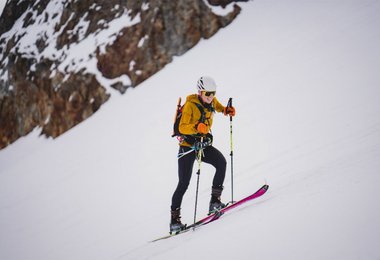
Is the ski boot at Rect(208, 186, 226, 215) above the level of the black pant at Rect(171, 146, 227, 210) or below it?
below

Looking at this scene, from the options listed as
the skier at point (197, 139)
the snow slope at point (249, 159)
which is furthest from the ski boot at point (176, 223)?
the snow slope at point (249, 159)

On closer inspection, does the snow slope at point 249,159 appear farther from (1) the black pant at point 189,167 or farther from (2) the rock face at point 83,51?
(2) the rock face at point 83,51

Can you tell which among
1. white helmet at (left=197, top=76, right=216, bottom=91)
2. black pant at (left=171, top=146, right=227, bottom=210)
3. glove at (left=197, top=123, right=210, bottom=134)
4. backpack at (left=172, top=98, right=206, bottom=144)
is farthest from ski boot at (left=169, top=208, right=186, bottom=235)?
white helmet at (left=197, top=76, right=216, bottom=91)

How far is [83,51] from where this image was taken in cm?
2033

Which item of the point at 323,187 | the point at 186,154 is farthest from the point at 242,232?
the point at 186,154

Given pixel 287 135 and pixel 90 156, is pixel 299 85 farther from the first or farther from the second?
pixel 90 156

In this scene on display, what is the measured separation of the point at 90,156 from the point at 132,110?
140 inches

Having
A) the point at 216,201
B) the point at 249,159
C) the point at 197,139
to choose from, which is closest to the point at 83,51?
the point at 249,159

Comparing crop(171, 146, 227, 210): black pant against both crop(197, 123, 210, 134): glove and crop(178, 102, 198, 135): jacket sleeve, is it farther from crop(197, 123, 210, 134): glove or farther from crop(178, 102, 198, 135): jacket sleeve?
crop(197, 123, 210, 134): glove

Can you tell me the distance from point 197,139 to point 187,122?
57cm

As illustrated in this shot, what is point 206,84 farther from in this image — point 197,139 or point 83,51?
point 83,51

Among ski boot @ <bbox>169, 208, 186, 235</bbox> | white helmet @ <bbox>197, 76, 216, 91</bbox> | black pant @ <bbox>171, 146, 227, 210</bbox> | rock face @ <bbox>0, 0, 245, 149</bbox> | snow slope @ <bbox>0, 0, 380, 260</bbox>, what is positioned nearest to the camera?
snow slope @ <bbox>0, 0, 380, 260</bbox>

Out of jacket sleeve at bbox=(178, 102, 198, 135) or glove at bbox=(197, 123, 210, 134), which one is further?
jacket sleeve at bbox=(178, 102, 198, 135)

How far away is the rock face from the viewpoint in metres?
17.6
